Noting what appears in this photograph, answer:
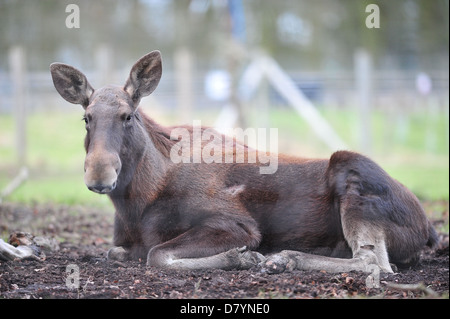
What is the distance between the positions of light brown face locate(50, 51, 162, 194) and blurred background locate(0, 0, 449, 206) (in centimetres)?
246

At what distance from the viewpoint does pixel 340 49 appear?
113ft

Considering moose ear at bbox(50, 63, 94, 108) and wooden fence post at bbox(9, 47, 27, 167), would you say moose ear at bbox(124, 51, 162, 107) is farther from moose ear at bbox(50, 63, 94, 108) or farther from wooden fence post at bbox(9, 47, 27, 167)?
wooden fence post at bbox(9, 47, 27, 167)

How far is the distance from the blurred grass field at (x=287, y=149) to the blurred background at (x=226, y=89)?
0.05 meters

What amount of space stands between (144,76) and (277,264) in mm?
2563

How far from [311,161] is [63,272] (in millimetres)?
3161

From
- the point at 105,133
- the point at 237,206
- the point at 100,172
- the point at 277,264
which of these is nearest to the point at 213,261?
the point at 277,264

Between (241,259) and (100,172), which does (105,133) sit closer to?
(100,172)

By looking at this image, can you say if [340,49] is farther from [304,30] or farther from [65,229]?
[65,229]

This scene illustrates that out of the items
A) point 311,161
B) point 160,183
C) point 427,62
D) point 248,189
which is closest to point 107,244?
point 160,183

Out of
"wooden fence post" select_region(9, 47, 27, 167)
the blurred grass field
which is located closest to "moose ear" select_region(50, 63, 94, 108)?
the blurred grass field

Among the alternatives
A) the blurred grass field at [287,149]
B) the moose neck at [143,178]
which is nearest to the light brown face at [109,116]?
the moose neck at [143,178]

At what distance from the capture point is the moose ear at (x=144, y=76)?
6.45m

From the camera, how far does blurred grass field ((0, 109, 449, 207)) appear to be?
1343 centimetres

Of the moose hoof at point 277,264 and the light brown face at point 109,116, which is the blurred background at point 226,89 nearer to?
the light brown face at point 109,116
